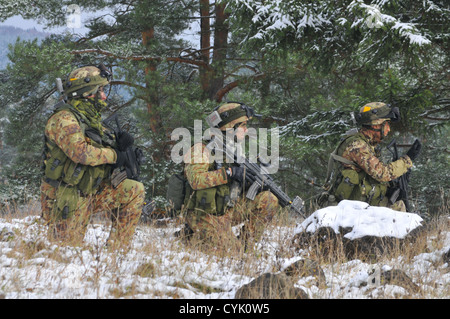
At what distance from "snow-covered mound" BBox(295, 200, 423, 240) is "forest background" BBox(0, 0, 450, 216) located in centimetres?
270

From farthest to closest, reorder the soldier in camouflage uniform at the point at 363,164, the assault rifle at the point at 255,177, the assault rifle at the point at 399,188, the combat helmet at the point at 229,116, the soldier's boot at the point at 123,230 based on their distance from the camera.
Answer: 1. the assault rifle at the point at 399,188
2. the soldier in camouflage uniform at the point at 363,164
3. the combat helmet at the point at 229,116
4. the assault rifle at the point at 255,177
5. the soldier's boot at the point at 123,230

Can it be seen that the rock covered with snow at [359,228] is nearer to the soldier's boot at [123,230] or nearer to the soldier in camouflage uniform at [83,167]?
the soldier's boot at [123,230]

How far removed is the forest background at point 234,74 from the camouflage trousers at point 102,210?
350cm

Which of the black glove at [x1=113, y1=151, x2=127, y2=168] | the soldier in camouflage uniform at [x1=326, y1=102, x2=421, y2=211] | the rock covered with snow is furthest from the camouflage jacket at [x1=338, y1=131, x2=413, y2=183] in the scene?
the black glove at [x1=113, y1=151, x2=127, y2=168]

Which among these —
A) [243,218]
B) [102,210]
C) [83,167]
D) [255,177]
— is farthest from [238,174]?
[83,167]

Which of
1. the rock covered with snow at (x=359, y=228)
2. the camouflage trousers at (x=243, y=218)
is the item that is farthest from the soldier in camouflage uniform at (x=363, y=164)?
the camouflage trousers at (x=243, y=218)

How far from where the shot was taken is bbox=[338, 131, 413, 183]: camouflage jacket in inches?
212

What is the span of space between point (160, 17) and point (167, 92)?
78.3 inches

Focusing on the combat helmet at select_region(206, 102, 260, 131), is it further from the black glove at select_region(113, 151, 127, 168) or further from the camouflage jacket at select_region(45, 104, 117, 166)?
the camouflage jacket at select_region(45, 104, 117, 166)

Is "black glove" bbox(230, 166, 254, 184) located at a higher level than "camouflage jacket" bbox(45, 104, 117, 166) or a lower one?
lower

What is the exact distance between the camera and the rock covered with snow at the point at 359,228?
433cm

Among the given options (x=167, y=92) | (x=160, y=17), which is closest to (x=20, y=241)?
(x=167, y=92)
